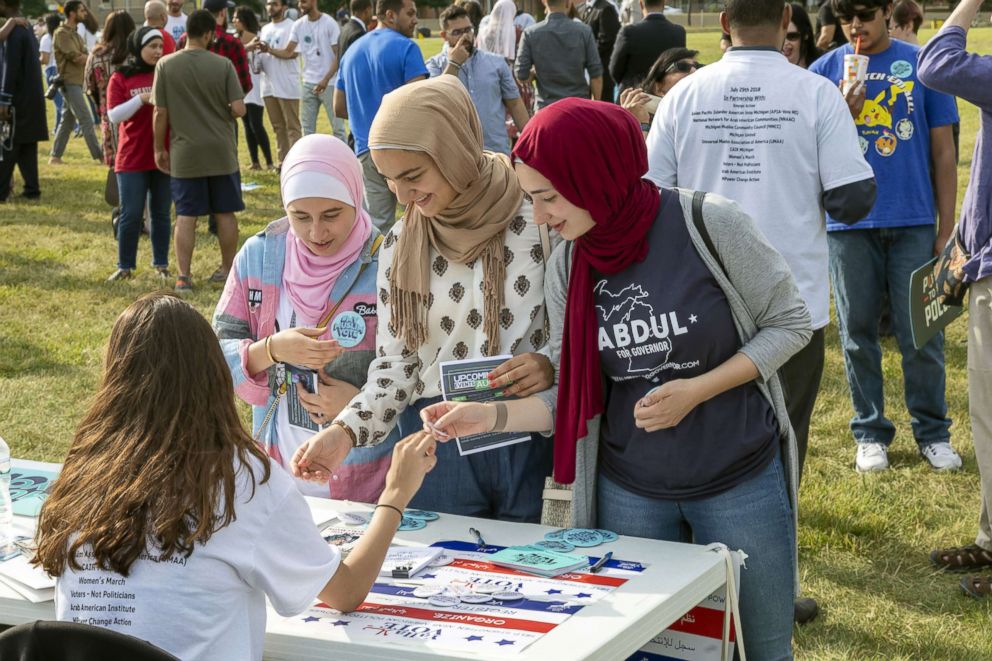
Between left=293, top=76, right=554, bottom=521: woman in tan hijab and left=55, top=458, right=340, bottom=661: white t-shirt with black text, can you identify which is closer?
left=55, top=458, right=340, bottom=661: white t-shirt with black text

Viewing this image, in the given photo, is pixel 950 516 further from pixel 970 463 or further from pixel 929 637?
pixel 929 637

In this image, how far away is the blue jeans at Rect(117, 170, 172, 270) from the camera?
815cm

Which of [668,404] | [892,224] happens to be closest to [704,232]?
[668,404]

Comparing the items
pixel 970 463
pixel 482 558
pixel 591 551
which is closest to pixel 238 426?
pixel 482 558

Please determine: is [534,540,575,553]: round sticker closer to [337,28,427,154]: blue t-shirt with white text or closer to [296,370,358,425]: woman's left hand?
[296,370,358,425]: woman's left hand

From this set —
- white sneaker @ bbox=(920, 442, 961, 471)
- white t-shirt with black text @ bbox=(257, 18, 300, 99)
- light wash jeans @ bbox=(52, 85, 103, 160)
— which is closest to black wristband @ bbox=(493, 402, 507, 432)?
white sneaker @ bbox=(920, 442, 961, 471)

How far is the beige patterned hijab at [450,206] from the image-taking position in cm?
262

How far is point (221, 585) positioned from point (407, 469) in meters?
0.52

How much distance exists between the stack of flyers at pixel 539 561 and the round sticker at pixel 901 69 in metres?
2.88

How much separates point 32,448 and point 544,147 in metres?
3.86

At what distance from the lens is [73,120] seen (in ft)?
47.1

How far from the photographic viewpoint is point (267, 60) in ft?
39.7

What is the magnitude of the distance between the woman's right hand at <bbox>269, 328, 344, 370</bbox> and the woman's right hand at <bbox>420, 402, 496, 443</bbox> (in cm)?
38

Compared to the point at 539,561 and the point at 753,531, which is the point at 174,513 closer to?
the point at 539,561
